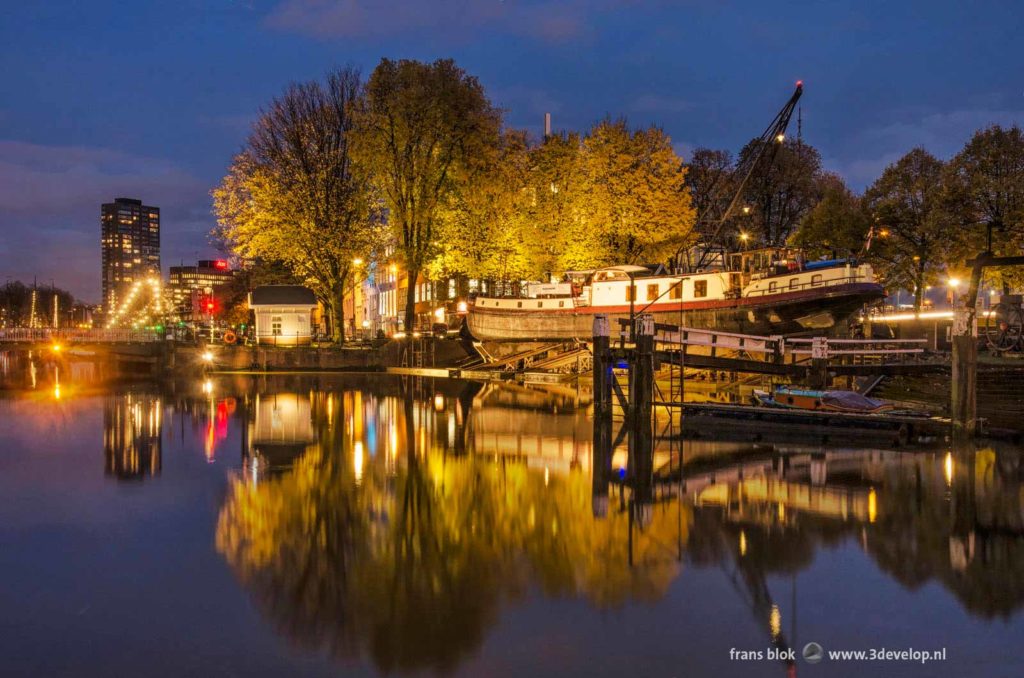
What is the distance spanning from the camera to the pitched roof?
202ft

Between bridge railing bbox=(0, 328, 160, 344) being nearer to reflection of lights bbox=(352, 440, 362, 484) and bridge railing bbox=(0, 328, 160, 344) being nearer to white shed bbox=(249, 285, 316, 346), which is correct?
white shed bbox=(249, 285, 316, 346)

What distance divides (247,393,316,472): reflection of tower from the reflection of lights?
147cm

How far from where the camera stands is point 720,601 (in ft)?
32.9

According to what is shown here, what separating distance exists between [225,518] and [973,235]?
51.1m

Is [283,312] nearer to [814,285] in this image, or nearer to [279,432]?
[279,432]

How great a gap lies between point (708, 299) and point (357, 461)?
2999 cm

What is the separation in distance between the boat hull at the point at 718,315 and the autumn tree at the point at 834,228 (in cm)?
1469

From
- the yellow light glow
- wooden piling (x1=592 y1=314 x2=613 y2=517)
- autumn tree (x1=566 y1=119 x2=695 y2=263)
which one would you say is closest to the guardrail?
wooden piling (x1=592 y1=314 x2=613 y2=517)

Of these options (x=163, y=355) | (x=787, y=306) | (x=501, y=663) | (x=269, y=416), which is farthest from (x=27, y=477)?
(x=163, y=355)

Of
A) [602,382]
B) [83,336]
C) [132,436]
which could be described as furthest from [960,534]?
[83,336]

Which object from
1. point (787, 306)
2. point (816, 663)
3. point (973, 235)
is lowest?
point (816, 663)

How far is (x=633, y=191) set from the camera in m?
52.8

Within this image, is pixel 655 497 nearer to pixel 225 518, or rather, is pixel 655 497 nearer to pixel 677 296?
pixel 225 518

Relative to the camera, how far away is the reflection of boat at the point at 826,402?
933 inches
